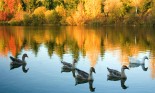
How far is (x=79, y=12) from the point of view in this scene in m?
89.7

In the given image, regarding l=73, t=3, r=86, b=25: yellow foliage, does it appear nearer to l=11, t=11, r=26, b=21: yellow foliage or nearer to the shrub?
the shrub

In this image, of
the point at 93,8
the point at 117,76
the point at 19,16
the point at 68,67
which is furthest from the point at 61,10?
the point at 117,76

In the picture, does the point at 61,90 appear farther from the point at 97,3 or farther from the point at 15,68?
the point at 97,3

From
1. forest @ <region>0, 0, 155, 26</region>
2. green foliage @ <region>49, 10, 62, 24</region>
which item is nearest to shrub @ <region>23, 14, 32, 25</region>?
forest @ <region>0, 0, 155, 26</region>

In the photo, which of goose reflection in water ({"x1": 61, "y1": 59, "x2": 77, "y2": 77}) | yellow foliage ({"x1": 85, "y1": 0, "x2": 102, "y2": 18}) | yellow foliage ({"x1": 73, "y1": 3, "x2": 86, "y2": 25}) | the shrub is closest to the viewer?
goose reflection in water ({"x1": 61, "y1": 59, "x2": 77, "y2": 77})

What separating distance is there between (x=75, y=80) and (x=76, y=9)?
75252mm

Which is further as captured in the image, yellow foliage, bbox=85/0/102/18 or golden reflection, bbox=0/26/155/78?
yellow foliage, bbox=85/0/102/18

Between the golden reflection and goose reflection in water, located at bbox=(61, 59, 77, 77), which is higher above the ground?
goose reflection in water, located at bbox=(61, 59, 77, 77)

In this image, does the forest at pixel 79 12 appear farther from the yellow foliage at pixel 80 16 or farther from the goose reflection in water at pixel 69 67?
the goose reflection in water at pixel 69 67

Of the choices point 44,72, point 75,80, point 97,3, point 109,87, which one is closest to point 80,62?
point 44,72

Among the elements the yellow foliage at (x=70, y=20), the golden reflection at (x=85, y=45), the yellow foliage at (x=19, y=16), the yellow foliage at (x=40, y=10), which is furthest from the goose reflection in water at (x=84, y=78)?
the yellow foliage at (x=19, y=16)

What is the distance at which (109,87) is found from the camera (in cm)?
1809

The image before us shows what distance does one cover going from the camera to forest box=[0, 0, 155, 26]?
280ft

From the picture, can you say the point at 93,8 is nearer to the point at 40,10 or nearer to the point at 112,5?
the point at 112,5
